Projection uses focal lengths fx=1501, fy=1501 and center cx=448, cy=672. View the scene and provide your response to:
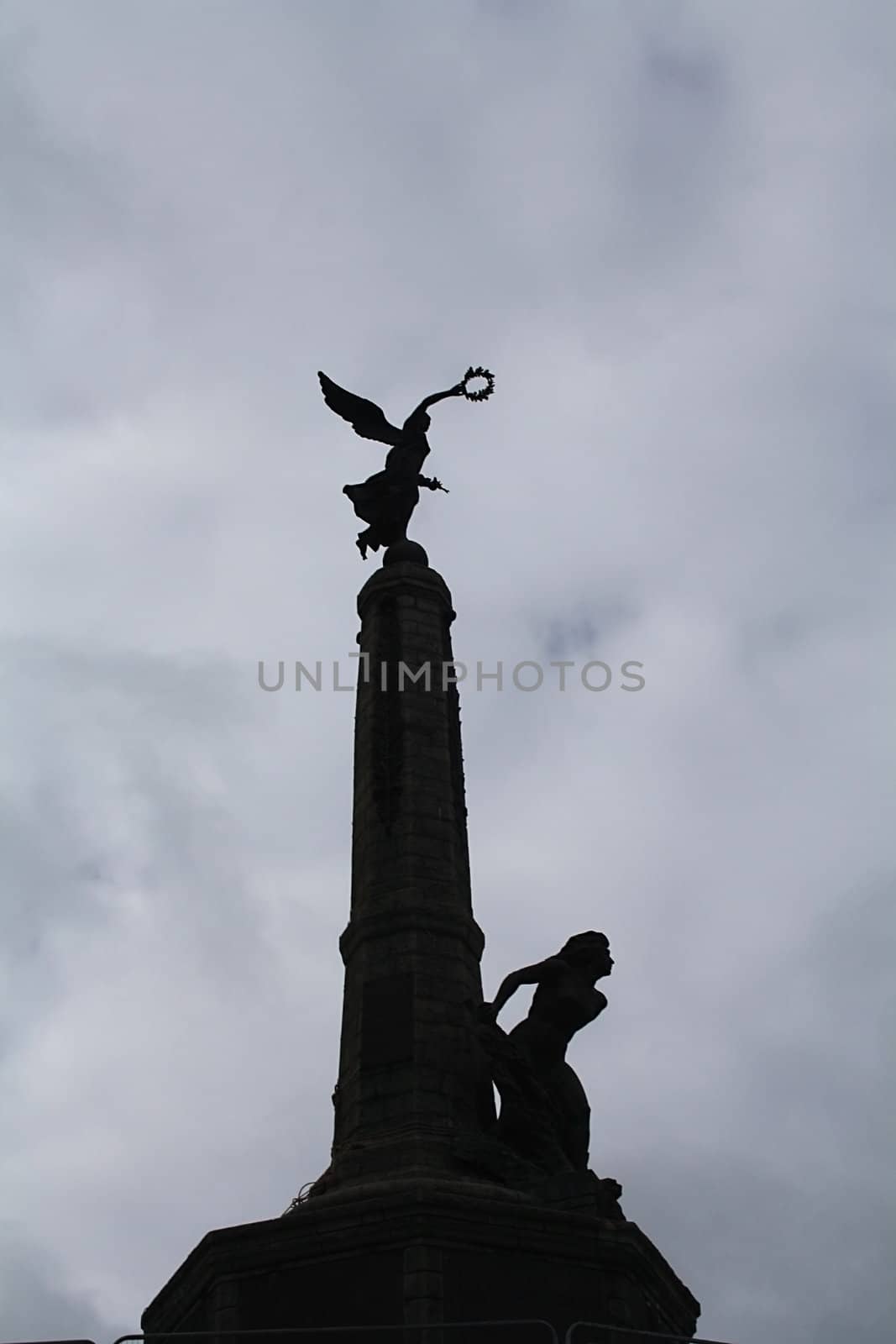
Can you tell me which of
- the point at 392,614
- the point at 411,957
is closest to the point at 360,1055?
the point at 411,957

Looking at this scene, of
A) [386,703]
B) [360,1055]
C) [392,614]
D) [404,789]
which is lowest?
[360,1055]

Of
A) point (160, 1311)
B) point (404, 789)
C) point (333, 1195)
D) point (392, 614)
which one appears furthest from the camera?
point (392, 614)

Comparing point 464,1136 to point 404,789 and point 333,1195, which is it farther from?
point 404,789

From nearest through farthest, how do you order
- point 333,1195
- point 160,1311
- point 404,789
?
point 333,1195, point 160,1311, point 404,789

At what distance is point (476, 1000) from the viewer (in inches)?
628

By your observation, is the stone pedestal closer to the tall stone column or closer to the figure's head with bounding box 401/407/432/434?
the tall stone column

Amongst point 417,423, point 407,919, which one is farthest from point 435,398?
point 407,919

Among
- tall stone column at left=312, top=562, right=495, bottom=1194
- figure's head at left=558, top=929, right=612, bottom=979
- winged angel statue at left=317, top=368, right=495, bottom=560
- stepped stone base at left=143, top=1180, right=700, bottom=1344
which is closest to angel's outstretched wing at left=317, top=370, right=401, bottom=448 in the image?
winged angel statue at left=317, top=368, right=495, bottom=560

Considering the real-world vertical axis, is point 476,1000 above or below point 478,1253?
above

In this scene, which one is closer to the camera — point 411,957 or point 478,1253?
point 478,1253

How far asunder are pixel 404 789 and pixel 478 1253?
5944 millimetres

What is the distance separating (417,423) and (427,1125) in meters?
10.8

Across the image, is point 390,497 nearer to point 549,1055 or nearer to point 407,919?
point 407,919

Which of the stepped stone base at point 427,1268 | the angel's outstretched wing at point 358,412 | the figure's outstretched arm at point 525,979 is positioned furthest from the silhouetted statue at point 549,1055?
the angel's outstretched wing at point 358,412
